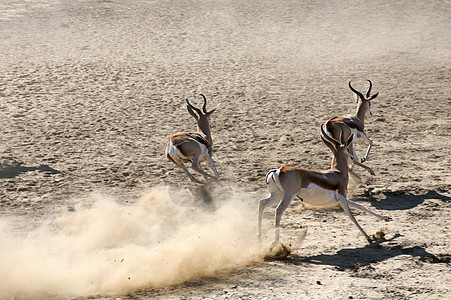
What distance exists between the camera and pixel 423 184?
9.67 metres

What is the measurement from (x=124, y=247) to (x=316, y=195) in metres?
2.46

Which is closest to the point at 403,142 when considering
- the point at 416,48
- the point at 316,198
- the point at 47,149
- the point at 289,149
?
the point at 289,149

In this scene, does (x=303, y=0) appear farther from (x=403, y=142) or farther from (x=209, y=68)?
(x=403, y=142)

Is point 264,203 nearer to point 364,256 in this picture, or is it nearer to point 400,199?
point 364,256

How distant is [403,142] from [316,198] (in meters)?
4.71

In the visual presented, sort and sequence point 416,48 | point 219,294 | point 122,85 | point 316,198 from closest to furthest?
point 219,294 < point 316,198 < point 122,85 < point 416,48

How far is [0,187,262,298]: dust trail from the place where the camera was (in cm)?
673

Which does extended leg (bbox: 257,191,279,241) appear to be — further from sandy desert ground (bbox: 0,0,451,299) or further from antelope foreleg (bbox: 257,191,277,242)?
sandy desert ground (bbox: 0,0,451,299)

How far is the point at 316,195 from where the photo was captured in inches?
306

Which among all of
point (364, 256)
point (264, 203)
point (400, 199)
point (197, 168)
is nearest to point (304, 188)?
point (264, 203)

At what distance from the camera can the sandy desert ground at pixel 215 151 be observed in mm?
6859

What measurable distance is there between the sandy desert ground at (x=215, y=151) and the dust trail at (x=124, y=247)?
1.0 inches

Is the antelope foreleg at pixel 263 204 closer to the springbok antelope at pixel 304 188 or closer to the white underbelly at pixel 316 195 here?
the springbok antelope at pixel 304 188

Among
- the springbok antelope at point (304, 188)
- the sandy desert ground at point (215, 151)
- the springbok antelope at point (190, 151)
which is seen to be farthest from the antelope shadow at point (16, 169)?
the springbok antelope at point (304, 188)
